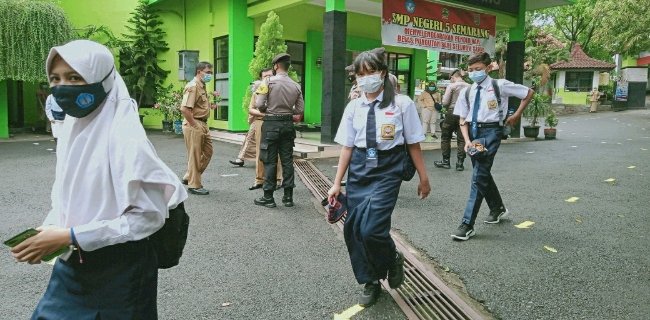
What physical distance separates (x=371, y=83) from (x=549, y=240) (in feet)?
9.20

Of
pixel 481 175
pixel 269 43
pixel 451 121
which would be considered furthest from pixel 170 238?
pixel 269 43

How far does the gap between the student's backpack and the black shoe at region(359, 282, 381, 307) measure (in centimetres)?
174

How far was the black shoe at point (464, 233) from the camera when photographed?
493 centimetres

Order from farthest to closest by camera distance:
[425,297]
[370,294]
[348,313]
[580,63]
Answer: [580,63] < [425,297] < [370,294] < [348,313]

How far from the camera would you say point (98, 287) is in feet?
5.96

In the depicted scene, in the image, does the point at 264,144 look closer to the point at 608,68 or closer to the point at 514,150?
the point at 514,150

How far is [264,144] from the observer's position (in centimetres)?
629

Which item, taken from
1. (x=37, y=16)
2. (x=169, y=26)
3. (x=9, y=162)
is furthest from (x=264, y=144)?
(x=169, y=26)

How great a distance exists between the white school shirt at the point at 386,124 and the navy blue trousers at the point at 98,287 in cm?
202

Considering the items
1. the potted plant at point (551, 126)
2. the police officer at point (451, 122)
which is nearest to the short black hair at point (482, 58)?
the police officer at point (451, 122)

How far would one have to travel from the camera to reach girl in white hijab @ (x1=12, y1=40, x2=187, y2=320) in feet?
5.62

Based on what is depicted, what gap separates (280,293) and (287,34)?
12.0 m

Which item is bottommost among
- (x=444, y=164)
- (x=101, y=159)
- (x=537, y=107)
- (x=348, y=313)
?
(x=348, y=313)

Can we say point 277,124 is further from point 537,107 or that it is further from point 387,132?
point 537,107
